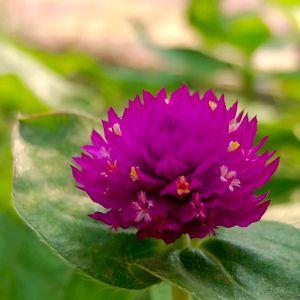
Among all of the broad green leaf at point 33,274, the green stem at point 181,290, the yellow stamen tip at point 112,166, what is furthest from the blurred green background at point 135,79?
the yellow stamen tip at point 112,166

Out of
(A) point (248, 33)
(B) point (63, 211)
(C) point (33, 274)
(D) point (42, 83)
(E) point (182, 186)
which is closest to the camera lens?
(E) point (182, 186)

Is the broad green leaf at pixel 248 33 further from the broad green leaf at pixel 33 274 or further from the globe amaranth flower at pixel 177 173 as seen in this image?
the globe amaranth flower at pixel 177 173

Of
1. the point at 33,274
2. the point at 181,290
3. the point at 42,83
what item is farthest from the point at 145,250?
the point at 42,83

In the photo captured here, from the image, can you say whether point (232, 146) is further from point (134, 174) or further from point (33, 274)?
point (33, 274)

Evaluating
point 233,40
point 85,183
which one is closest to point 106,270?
point 85,183

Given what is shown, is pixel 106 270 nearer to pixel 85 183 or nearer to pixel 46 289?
pixel 85 183

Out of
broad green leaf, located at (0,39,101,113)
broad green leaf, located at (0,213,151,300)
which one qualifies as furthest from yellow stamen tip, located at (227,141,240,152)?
broad green leaf, located at (0,39,101,113)
